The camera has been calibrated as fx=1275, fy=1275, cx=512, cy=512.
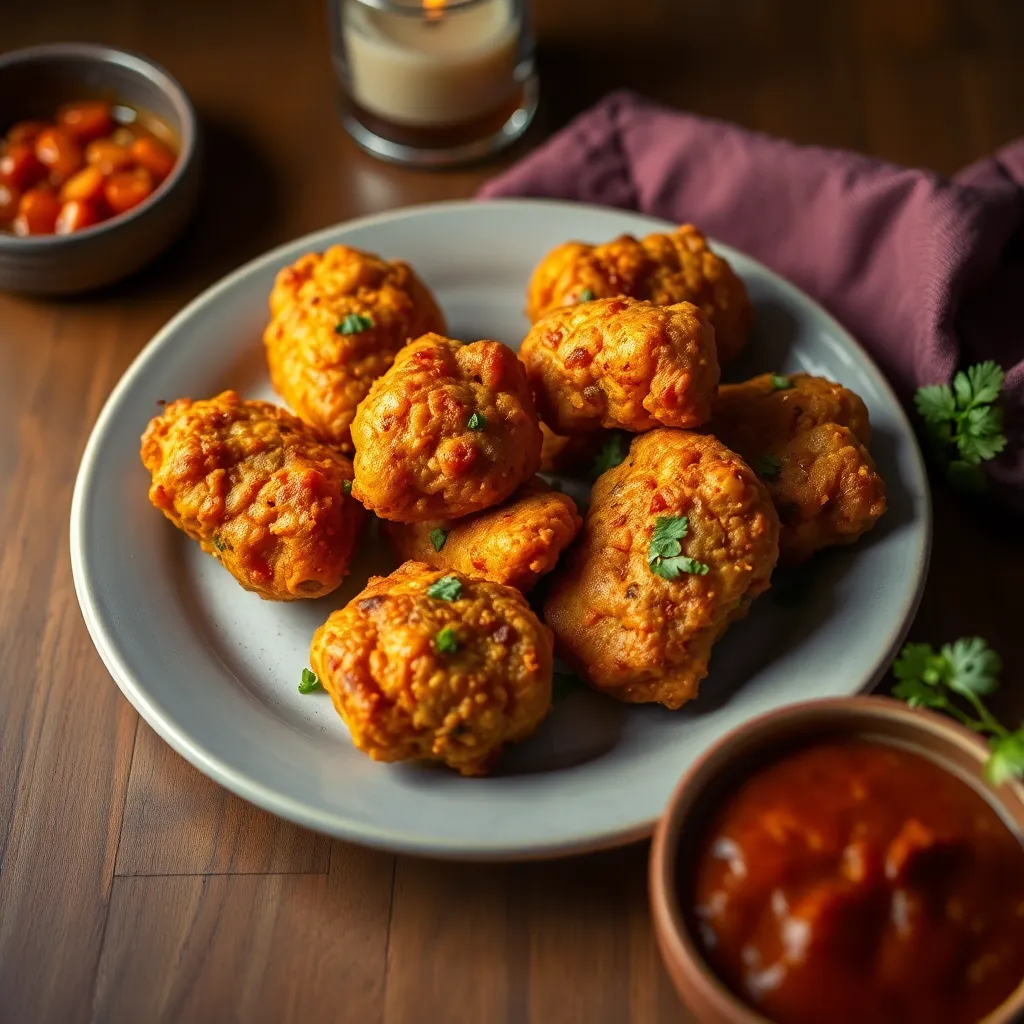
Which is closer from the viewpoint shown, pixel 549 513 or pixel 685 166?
pixel 549 513

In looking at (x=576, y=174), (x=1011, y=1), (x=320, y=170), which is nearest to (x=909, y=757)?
(x=576, y=174)

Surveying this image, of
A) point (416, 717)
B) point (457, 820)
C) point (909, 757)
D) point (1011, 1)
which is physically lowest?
point (457, 820)

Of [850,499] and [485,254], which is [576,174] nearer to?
[485,254]

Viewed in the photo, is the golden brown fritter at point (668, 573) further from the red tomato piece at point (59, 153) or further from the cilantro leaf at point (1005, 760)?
the red tomato piece at point (59, 153)

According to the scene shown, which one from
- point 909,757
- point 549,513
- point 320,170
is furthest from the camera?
point 320,170

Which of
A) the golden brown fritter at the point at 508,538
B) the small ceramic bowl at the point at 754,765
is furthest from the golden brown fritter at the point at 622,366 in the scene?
the small ceramic bowl at the point at 754,765

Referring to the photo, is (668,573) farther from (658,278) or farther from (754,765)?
(658,278)

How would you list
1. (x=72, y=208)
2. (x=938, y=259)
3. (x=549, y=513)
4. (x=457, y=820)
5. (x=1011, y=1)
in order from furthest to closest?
(x=1011, y=1) → (x=72, y=208) → (x=938, y=259) → (x=549, y=513) → (x=457, y=820)

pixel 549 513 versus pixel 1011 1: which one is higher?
pixel 1011 1
